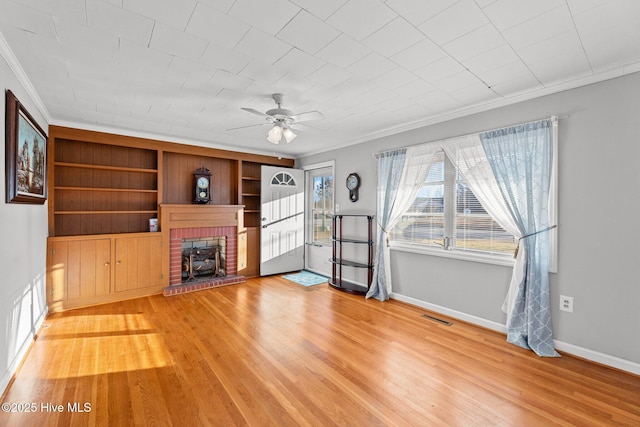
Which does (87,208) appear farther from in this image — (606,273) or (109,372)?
(606,273)

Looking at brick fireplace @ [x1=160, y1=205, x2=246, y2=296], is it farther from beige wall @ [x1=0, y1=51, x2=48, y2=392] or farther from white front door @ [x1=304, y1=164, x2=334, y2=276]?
beige wall @ [x1=0, y1=51, x2=48, y2=392]

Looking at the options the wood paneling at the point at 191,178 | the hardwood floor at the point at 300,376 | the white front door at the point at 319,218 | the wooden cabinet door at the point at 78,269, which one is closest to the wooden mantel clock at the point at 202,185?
the wood paneling at the point at 191,178

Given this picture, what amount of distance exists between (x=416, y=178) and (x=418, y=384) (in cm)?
243

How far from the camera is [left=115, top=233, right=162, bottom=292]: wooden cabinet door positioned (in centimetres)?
408

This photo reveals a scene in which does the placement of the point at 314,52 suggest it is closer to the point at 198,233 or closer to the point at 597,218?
the point at 597,218

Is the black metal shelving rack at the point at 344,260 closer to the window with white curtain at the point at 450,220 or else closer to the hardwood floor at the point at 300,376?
the window with white curtain at the point at 450,220

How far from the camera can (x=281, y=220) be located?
5617mm

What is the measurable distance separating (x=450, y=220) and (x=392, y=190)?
34.4 inches

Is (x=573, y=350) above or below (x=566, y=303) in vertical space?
below

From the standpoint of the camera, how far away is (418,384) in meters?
2.17

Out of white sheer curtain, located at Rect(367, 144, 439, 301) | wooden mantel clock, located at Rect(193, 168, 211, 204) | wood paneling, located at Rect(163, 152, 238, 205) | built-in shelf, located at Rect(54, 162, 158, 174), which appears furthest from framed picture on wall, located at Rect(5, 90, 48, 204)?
white sheer curtain, located at Rect(367, 144, 439, 301)

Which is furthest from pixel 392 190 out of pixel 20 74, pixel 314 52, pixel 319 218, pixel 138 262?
pixel 20 74

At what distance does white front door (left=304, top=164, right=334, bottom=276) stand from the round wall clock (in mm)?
595

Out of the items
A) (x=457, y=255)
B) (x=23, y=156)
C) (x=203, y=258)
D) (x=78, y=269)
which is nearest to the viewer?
(x=23, y=156)
